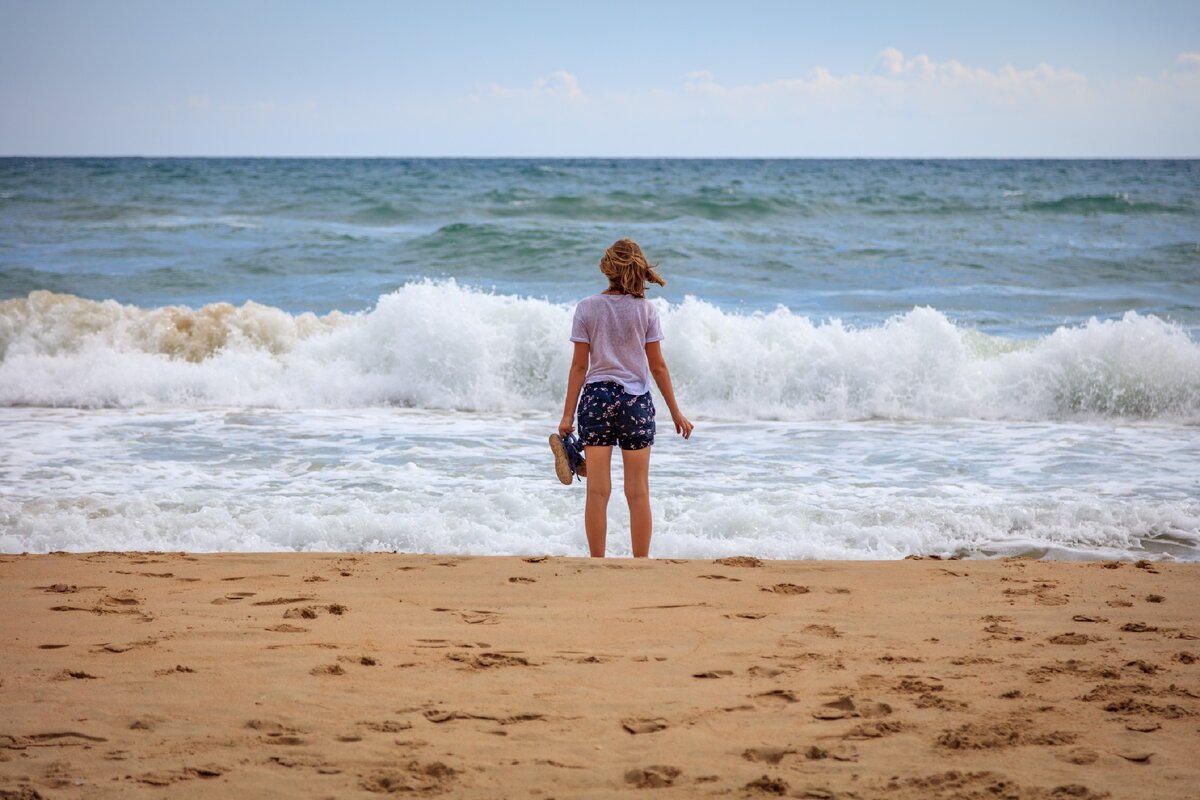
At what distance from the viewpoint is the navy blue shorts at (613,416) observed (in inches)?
208

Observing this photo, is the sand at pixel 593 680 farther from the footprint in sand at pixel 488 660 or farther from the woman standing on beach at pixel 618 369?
the woman standing on beach at pixel 618 369

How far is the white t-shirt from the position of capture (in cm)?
526

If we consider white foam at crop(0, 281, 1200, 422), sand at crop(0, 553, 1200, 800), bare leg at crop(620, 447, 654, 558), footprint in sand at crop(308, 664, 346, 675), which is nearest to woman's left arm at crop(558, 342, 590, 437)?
bare leg at crop(620, 447, 654, 558)

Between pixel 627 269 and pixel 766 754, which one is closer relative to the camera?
pixel 766 754

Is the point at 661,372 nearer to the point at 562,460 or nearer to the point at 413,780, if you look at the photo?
the point at 562,460

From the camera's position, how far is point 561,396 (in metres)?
11.2

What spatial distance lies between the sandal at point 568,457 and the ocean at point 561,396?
2.87 ft

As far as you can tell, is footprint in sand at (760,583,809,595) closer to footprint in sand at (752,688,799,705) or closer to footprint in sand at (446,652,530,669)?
footprint in sand at (752,688,799,705)

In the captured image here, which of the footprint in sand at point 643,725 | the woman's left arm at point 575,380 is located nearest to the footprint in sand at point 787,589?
the woman's left arm at point 575,380

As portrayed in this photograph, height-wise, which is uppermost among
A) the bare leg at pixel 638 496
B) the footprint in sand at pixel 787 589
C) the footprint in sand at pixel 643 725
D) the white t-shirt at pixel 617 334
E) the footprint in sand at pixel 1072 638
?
the white t-shirt at pixel 617 334

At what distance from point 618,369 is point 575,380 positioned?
0.23 m

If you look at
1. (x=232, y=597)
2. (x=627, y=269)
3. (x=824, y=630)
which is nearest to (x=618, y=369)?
(x=627, y=269)

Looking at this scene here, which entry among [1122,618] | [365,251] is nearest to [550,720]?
[1122,618]

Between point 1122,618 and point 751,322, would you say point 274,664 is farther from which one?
point 751,322
